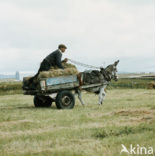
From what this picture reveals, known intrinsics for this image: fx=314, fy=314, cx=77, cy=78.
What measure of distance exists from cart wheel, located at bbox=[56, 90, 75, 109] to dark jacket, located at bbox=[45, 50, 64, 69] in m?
1.41

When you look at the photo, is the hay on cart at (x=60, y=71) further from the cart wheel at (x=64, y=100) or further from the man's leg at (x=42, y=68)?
the cart wheel at (x=64, y=100)

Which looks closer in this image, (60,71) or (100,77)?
(60,71)

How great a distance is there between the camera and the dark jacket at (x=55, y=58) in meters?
15.7

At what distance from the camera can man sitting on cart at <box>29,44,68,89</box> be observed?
1575 centimetres

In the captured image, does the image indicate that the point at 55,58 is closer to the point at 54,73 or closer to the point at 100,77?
the point at 54,73

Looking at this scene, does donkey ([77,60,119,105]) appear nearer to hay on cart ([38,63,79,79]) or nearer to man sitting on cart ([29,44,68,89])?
hay on cart ([38,63,79,79])

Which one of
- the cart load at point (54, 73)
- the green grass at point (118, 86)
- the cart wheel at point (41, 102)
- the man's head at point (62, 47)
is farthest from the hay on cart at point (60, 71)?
the green grass at point (118, 86)

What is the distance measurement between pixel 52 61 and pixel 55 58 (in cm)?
25

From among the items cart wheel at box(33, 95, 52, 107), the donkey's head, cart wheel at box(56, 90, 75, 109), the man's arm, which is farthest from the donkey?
cart wheel at box(33, 95, 52, 107)

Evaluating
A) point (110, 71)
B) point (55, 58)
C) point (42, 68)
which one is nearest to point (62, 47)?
point (55, 58)

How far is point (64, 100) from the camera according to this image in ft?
50.9

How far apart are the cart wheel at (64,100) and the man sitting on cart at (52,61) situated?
4.63 ft

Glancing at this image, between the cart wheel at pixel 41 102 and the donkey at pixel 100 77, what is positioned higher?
the donkey at pixel 100 77

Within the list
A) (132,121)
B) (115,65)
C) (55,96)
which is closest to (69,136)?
(132,121)
